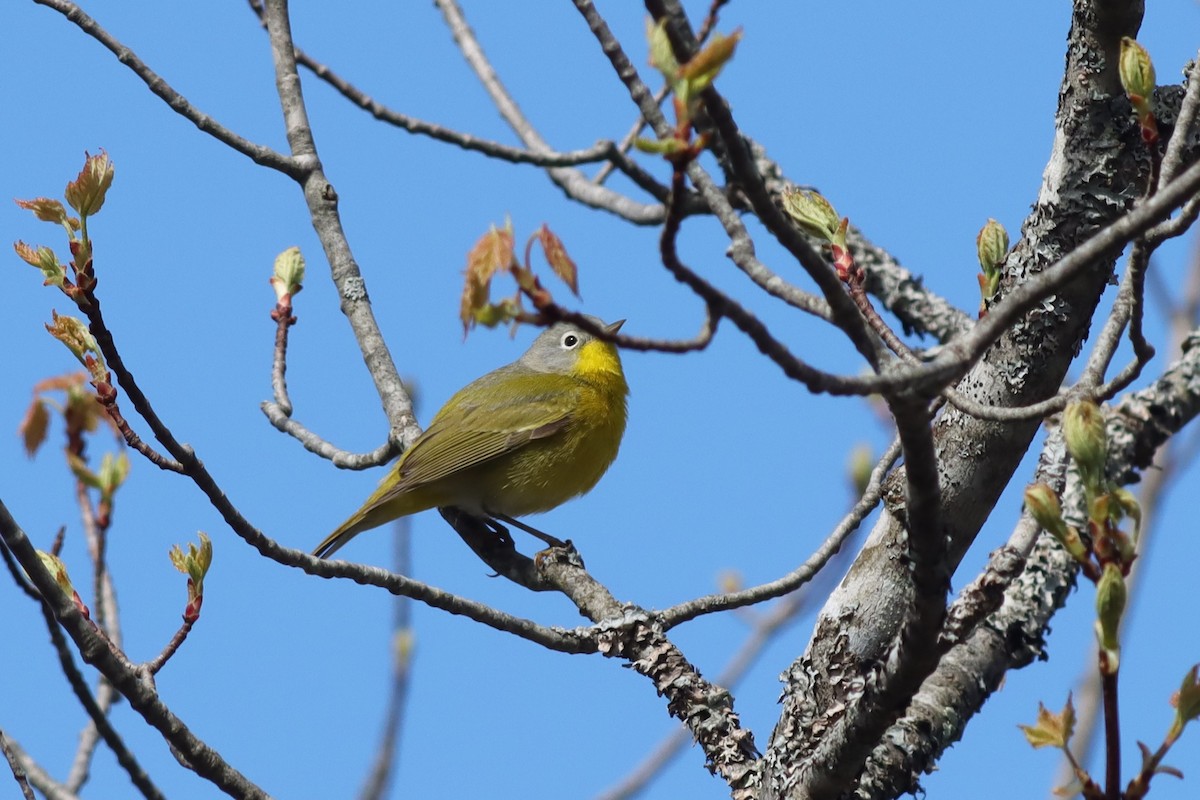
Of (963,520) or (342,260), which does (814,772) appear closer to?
(963,520)

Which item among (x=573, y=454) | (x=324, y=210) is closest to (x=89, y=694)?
(x=324, y=210)

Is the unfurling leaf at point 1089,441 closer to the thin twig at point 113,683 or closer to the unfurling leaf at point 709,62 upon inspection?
the unfurling leaf at point 709,62

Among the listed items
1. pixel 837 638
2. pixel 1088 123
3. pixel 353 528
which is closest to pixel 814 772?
pixel 837 638

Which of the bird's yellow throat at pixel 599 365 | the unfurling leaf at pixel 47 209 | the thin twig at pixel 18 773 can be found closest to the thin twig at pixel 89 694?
the thin twig at pixel 18 773

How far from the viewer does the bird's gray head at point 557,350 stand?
26.5 ft

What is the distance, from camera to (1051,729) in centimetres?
233

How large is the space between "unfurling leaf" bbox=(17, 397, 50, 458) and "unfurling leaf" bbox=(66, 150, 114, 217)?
2.24 m

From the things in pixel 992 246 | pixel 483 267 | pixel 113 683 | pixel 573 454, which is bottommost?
pixel 113 683

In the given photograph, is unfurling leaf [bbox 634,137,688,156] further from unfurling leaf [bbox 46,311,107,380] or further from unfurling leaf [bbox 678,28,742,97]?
unfurling leaf [bbox 46,311,107,380]

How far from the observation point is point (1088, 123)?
3584mm

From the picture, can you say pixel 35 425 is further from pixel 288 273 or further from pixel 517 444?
pixel 517 444

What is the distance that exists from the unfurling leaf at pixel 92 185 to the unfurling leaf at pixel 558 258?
165 cm

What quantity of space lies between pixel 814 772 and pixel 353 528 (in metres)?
3.99

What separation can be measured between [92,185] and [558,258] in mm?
1699
